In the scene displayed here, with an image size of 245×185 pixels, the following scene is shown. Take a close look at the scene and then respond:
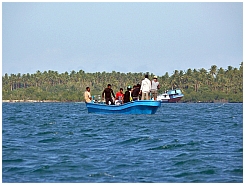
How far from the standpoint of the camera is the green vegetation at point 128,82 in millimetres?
147125

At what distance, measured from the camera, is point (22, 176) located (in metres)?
13.7

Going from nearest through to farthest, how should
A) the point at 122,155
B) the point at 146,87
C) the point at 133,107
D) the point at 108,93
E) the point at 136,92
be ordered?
the point at 122,155, the point at 146,87, the point at 133,107, the point at 136,92, the point at 108,93

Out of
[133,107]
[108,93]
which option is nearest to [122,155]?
[133,107]

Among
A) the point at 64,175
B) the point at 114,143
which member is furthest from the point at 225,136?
the point at 64,175

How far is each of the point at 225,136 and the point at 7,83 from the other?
16444cm

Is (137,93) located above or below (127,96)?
above

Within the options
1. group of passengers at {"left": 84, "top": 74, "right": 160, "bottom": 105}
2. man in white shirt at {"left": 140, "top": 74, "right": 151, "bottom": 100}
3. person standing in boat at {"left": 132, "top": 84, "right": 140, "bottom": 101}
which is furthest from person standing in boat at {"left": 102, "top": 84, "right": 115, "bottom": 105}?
man in white shirt at {"left": 140, "top": 74, "right": 151, "bottom": 100}

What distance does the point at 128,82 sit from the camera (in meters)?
169

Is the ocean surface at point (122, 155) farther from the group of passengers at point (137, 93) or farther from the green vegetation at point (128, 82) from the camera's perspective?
the green vegetation at point (128, 82)

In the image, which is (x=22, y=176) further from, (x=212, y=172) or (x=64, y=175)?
(x=212, y=172)

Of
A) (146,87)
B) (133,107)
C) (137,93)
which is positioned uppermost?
(146,87)

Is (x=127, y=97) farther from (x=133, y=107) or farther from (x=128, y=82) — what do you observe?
(x=128, y=82)

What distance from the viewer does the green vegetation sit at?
14712 cm

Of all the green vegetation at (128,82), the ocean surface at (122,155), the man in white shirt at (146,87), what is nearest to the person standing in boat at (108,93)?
the man in white shirt at (146,87)
